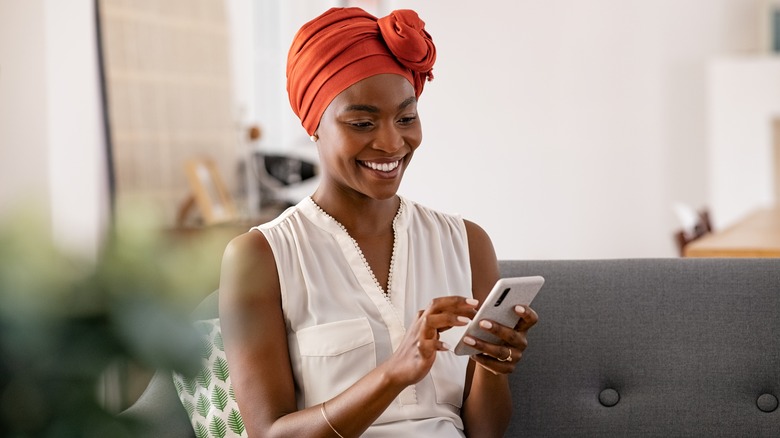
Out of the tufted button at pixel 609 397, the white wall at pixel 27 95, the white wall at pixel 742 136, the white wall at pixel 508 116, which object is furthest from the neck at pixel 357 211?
the white wall at pixel 742 136

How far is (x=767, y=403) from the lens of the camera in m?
2.01

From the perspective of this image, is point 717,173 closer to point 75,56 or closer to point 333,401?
point 75,56

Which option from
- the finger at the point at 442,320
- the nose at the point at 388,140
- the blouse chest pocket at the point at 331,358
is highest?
the nose at the point at 388,140

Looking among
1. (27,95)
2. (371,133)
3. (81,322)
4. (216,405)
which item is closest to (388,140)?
(371,133)

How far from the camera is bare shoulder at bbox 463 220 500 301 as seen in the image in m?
1.87

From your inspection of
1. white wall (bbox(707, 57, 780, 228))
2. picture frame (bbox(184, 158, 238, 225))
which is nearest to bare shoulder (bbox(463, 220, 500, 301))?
picture frame (bbox(184, 158, 238, 225))

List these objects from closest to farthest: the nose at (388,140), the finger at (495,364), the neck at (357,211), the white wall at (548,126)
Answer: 1. the finger at (495,364)
2. the nose at (388,140)
3. the neck at (357,211)
4. the white wall at (548,126)

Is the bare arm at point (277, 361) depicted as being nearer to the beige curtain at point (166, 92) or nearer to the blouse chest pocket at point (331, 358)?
the blouse chest pocket at point (331, 358)

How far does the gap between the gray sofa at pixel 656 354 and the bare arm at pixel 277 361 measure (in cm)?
62

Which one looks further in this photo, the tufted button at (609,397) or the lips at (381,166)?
the tufted button at (609,397)

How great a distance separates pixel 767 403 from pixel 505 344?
2.46 feet

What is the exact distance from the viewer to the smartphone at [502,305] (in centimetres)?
144

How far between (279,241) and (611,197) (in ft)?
14.4

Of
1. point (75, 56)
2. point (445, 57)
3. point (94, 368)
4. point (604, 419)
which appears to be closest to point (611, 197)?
point (445, 57)
